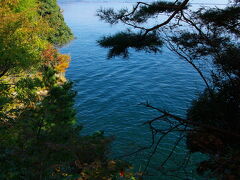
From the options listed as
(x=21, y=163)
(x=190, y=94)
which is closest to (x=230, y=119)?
(x=21, y=163)

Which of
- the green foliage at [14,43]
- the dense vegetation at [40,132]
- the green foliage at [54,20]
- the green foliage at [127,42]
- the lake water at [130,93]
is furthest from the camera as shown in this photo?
the green foliage at [54,20]

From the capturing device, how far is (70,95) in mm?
10164

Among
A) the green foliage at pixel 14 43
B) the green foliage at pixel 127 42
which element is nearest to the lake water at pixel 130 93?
the green foliage at pixel 127 42

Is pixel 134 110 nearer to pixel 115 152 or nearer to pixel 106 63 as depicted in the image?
pixel 115 152

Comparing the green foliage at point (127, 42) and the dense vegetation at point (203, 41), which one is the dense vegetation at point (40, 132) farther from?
the green foliage at point (127, 42)

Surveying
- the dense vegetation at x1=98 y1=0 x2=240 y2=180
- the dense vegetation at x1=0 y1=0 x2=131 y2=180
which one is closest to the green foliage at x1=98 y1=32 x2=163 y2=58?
the dense vegetation at x1=98 y1=0 x2=240 y2=180

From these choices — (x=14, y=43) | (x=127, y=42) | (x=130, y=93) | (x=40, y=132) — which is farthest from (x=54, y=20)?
(x=127, y=42)

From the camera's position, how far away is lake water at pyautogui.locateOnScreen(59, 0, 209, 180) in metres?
15.6

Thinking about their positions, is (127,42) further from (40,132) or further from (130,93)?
(130,93)

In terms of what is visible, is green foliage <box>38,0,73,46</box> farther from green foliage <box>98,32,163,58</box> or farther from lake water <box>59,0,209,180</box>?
green foliage <box>98,32,163,58</box>

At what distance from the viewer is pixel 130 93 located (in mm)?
24141

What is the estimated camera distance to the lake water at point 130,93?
15.6m

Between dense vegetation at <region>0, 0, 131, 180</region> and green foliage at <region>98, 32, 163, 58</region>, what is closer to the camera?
dense vegetation at <region>0, 0, 131, 180</region>

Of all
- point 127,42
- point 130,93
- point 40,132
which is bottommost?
point 130,93
